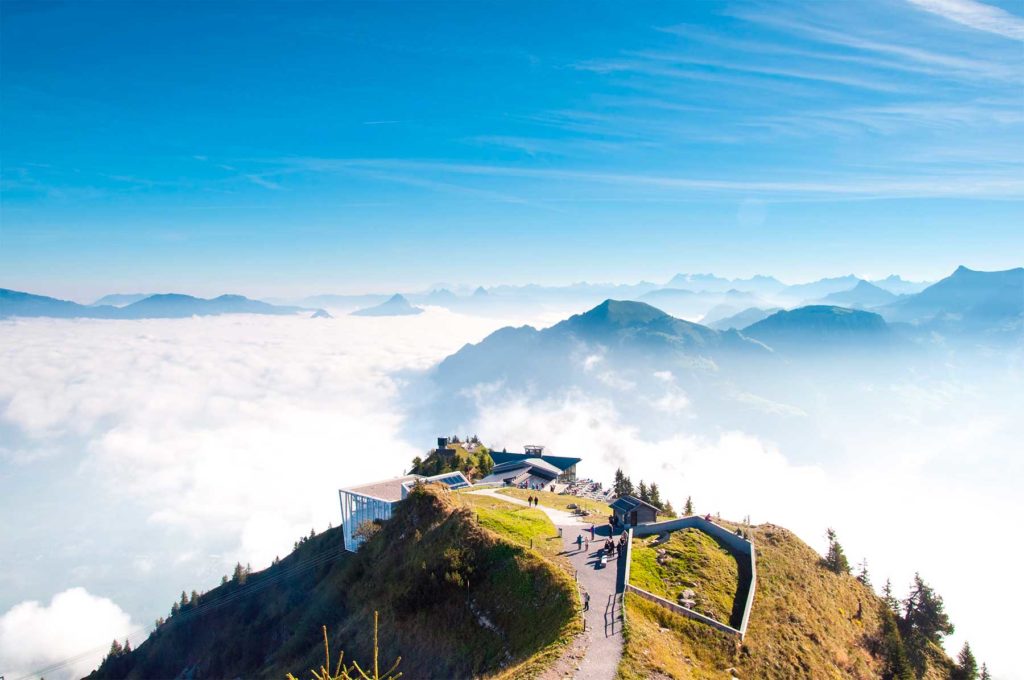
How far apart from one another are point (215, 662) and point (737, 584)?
211ft

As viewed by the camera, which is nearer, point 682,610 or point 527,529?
point 682,610

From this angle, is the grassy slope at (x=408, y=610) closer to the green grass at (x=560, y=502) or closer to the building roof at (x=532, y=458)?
the green grass at (x=560, y=502)

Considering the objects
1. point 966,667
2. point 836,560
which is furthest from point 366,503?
point 966,667

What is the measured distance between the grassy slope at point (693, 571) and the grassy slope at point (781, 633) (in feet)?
8.06

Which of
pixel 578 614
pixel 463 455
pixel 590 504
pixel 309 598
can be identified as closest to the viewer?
pixel 578 614

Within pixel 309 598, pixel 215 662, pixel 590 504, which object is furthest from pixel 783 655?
pixel 215 662

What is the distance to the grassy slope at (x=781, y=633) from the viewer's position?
108 ft

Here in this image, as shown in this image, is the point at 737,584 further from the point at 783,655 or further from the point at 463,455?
the point at 463,455

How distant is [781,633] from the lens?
1612 inches

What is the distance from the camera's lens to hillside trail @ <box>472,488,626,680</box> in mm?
29484

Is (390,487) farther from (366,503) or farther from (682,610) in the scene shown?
(682,610)

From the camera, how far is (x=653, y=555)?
48.7 metres

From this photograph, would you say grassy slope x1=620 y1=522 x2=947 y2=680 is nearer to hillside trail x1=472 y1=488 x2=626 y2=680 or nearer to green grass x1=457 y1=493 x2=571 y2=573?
hillside trail x1=472 y1=488 x2=626 y2=680

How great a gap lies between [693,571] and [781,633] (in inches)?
301
